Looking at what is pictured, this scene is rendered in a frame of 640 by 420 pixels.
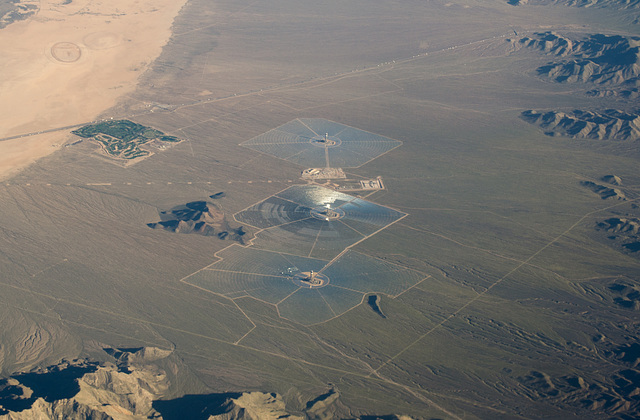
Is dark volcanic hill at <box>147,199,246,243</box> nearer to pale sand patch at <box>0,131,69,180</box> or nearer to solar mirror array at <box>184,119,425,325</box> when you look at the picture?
solar mirror array at <box>184,119,425,325</box>

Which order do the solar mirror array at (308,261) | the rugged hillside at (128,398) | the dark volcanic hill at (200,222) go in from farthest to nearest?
the dark volcanic hill at (200,222)
the solar mirror array at (308,261)
the rugged hillside at (128,398)

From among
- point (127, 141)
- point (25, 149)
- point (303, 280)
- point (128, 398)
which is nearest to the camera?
point (128, 398)

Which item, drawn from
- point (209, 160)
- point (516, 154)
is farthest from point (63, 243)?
point (516, 154)

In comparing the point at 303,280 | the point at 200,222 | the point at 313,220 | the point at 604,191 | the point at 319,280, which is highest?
the point at 200,222

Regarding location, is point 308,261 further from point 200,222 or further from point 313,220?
point 200,222

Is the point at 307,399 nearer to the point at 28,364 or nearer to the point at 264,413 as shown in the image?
the point at 264,413

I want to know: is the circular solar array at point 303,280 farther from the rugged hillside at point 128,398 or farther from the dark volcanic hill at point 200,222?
the rugged hillside at point 128,398

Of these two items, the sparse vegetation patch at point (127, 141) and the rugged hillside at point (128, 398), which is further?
the sparse vegetation patch at point (127, 141)

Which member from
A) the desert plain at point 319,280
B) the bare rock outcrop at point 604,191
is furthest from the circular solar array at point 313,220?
the bare rock outcrop at point 604,191

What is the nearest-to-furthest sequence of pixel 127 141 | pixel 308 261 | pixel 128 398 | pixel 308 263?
1. pixel 128 398
2. pixel 308 263
3. pixel 308 261
4. pixel 127 141

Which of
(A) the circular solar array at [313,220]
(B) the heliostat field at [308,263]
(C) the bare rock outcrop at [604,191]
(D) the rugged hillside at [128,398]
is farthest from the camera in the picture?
(C) the bare rock outcrop at [604,191]

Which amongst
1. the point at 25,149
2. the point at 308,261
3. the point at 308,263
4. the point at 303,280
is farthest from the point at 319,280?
the point at 25,149

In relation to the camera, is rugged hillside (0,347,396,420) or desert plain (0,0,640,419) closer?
rugged hillside (0,347,396,420)

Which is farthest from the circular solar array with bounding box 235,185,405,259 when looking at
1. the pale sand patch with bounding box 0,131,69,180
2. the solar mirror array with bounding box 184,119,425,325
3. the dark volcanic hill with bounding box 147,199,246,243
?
the pale sand patch with bounding box 0,131,69,180
